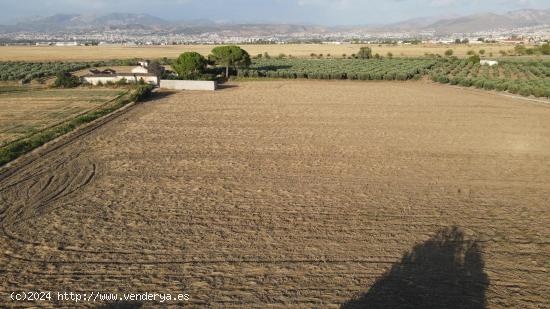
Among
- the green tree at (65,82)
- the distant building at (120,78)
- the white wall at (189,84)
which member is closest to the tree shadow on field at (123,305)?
the white wall at (189,84)

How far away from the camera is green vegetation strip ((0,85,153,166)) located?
1790cm

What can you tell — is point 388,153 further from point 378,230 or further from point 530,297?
point 530,297

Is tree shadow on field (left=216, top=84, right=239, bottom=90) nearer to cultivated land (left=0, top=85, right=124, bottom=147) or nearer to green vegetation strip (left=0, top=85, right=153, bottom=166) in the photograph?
cultivated land (left=0, top=85, right=124, bottom=147)

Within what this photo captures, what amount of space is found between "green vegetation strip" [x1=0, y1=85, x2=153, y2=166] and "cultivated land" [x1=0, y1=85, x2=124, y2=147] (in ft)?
2.34

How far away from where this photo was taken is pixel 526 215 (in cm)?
1290

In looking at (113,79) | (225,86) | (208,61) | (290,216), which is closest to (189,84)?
(225,86)

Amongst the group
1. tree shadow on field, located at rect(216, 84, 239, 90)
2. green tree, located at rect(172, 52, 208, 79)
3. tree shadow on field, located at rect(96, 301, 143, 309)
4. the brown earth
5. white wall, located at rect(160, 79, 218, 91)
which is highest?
green tree, located at rect(172, 52, 208, 79)

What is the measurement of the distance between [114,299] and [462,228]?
8.57 metres

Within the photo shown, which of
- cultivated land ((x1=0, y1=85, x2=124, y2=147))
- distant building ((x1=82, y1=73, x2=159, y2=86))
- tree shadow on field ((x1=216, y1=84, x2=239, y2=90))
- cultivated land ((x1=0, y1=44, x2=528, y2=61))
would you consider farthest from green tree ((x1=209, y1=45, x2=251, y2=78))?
cultivated land ((x1=0, y1=44, x2=528, y2=61))

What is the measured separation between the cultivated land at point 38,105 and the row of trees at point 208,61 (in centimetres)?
780

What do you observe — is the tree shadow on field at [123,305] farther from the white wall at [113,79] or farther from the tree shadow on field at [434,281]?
the white wall at [113,79]

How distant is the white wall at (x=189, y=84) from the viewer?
38.6 metres

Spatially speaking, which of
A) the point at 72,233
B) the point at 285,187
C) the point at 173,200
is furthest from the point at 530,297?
the point at 72,233

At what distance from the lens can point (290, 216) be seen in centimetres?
1263
